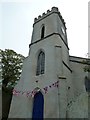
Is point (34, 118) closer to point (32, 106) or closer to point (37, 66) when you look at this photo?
point (32, 106)

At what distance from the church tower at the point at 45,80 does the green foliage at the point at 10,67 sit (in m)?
7.29

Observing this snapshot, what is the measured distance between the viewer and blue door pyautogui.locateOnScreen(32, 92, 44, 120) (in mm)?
15062

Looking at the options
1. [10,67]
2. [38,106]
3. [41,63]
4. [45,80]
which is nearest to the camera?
[38,106]

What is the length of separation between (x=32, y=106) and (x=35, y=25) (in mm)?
9746

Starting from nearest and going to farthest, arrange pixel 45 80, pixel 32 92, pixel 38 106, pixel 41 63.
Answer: pixel 38 106 < pixel 45 80 < pixel 32 92 < pixel 41 63

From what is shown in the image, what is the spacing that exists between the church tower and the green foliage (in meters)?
7.29

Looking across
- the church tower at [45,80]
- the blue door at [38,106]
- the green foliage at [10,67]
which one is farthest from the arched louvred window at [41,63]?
the green foliage at [10,67]

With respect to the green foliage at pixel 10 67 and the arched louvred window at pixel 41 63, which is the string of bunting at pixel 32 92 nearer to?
the arched louvred window at pixel 41 63

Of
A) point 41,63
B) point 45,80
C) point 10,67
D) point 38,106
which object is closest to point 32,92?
point 38,106

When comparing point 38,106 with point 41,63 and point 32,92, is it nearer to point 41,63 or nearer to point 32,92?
point 32,92

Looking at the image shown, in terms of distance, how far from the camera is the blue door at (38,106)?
1506 centimetres

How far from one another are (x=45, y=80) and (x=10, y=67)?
11329 mm

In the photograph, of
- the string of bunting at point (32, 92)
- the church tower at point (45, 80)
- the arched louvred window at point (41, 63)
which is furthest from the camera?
the arched louvred window at point (41, 63)

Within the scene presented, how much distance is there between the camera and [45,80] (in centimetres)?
1570
